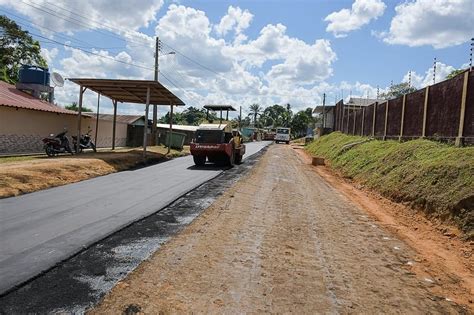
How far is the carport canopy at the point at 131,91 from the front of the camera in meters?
22.1

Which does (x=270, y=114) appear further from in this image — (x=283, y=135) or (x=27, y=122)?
(x=27, y=122)

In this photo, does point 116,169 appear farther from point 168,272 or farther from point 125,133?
point 125,133

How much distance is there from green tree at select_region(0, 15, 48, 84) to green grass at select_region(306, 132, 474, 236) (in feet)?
108

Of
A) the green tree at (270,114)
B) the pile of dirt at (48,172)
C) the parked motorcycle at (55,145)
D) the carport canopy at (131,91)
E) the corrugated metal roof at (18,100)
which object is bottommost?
the pile of dirt at (48,172)

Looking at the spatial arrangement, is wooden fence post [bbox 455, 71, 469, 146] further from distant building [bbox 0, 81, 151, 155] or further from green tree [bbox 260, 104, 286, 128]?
green tree [bbox 260, 104, 286, 128]

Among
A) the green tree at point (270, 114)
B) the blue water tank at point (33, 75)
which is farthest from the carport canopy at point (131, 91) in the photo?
the green tree at point (270, 114)

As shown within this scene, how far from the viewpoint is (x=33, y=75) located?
28219 millimetres

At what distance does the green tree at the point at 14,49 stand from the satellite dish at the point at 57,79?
7.66 meters

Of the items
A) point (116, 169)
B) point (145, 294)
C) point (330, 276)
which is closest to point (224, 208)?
point (330, 276)

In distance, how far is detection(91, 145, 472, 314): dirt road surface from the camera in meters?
4.60

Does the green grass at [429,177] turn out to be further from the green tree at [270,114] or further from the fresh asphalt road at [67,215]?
the green tree at [270,114]

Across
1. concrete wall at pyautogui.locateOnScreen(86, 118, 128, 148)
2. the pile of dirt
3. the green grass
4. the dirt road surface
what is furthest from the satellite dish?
the dirt road surface

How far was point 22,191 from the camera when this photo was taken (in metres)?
10.8

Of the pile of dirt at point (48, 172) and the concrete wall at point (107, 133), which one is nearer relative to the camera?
the pile of dirt at point (48, 172)
